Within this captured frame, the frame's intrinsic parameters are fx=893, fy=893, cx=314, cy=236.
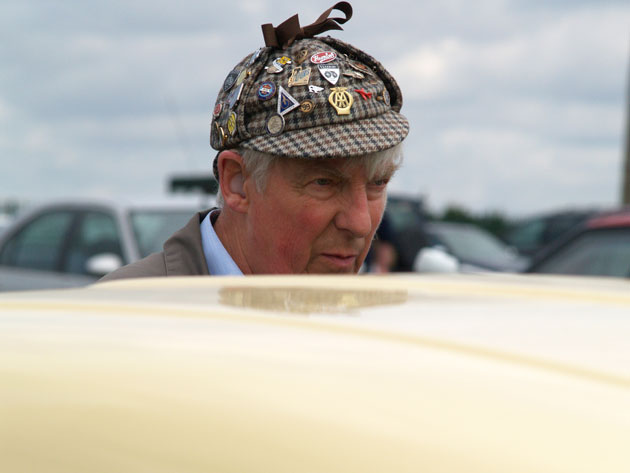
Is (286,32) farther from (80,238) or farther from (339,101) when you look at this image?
(80,238)

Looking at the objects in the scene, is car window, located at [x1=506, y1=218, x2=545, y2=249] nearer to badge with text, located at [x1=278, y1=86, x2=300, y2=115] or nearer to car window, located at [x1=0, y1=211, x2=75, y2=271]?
car window, located at [x1=0, y1=211, x2=75, y2=271]

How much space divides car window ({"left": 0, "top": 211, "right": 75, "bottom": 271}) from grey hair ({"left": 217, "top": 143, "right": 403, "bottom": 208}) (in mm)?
6062

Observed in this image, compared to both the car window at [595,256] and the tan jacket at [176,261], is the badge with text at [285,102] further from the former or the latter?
the car window at [595,256]

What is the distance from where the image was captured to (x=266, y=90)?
212 centimetres

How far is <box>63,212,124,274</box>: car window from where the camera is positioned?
7.61m

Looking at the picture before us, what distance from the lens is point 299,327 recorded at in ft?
3.58

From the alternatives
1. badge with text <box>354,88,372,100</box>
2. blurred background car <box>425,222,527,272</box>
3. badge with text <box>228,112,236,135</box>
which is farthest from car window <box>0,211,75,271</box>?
badge with text <box>354,88,372,100</box>

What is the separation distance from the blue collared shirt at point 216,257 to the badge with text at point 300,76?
47cm

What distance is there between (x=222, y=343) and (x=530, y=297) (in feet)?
1.67

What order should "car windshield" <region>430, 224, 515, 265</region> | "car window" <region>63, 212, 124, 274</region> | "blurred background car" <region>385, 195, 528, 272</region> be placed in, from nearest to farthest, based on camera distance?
"car window" <region>63, 212, 124, 274</region> < "blurred background car" <region>385, 195, 528, 272</region> < "car windshield" <region>430, 224, 515, 265</region>

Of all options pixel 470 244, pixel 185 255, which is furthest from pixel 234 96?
pixel 470 244

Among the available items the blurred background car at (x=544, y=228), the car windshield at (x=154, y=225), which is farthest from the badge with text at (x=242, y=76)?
the blurred background car at (x=544, y=228)

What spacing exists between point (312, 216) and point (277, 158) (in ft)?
0.54

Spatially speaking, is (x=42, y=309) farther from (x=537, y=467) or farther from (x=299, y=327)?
(x=537, y=467)
